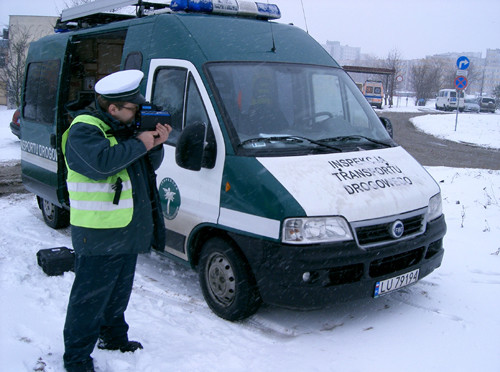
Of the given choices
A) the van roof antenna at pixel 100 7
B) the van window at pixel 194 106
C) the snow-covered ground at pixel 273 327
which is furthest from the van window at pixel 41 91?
the van window at pixel 194 106

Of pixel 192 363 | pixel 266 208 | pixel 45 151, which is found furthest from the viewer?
pixel 45 151

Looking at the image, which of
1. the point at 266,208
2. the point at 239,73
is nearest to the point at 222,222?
the point at 266,208

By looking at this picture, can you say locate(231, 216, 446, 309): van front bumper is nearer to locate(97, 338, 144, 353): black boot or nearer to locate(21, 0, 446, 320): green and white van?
locate(21, 0, 446, 320): green and white van

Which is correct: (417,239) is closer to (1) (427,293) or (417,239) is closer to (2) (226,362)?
(1) (427,293)

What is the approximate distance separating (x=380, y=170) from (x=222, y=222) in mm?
1428

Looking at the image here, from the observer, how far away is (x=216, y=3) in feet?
17.2

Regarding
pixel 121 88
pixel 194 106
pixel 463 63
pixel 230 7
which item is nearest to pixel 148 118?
pixel 121 88

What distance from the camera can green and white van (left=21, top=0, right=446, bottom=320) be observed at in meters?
3.82

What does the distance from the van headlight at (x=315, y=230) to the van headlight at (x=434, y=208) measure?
3.48 feet

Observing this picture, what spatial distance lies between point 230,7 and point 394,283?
325cm

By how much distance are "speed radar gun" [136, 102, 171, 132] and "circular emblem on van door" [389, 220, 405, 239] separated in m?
1.96

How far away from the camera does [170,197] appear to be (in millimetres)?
4805

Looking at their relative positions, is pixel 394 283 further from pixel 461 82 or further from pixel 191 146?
pixel 461 82

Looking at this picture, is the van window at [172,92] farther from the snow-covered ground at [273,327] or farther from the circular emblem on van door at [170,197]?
the snow-covered ground at [273,327]
